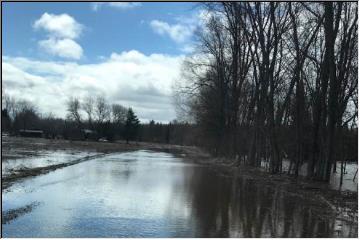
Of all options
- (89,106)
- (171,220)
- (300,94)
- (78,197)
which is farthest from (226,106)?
(89,106)

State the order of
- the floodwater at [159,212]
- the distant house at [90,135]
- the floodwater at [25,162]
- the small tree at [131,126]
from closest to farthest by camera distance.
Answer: the floodwater at [159,212]
the floodwater at [25,162]
the distant house at [90,135]
the small tree at [131,126]

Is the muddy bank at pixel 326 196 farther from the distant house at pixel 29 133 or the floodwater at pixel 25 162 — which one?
the distant house at pixel 29 133

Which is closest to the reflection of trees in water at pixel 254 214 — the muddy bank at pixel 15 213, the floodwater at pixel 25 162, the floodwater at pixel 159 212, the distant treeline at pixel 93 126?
the floodwater at pixel 159 212

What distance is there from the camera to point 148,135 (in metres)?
184

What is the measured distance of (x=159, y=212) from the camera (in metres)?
14.0

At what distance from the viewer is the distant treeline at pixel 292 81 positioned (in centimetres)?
2670

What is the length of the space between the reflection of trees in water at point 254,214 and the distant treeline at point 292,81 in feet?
27.1

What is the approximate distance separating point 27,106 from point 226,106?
13263 centimetres

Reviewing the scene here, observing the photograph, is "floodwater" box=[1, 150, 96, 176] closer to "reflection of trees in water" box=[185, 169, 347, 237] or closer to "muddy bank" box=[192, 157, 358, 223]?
"reflection of trees in water" box=[185, 169, 347, 237]

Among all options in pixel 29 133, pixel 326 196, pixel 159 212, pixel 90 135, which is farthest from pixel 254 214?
pixel 29 133

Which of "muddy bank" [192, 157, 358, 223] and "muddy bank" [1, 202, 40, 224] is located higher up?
"muddy bank" [1, 202, 40, 224]

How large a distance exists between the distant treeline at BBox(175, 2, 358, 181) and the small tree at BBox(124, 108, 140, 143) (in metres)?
87.5

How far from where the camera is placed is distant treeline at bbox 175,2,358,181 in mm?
26703

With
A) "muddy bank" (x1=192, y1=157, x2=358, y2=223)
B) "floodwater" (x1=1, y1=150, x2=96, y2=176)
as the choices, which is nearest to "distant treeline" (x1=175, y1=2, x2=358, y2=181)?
"muddy bank" (x1=192, y1=157, x2=358, y2=223)
